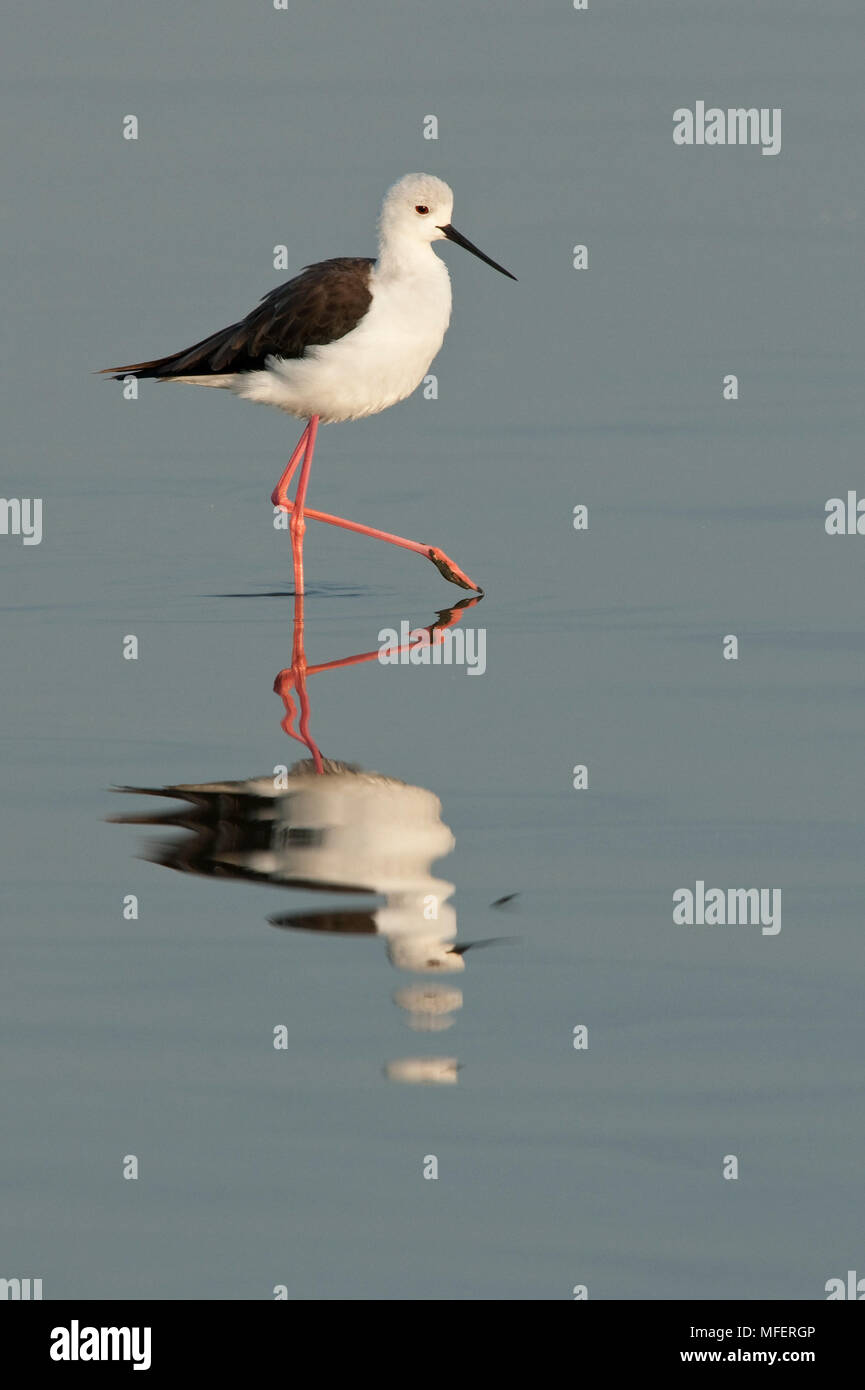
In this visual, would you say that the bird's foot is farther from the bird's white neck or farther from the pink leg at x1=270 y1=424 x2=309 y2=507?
the bird's white neck

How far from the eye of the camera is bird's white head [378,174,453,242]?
1391cm

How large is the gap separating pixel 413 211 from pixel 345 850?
5972mm

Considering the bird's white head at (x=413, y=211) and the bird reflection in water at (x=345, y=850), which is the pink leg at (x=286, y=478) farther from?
the bird reflection in water at (x=345, y=850)

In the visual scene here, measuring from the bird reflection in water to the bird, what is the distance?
3917 mm

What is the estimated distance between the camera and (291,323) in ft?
45.5

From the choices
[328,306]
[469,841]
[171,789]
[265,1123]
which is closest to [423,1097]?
[265,1123]

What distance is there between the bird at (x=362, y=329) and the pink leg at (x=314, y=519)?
0.01 meters

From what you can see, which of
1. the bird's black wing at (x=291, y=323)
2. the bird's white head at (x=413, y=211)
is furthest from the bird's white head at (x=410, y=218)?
the bird's black wing at (x=291, y=323)

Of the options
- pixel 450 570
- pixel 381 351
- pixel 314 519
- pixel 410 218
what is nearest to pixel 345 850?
pixel 450 570

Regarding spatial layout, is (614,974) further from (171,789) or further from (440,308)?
(440,308)

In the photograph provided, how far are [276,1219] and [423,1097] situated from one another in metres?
0.78

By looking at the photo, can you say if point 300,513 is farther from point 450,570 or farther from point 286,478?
point 450,570

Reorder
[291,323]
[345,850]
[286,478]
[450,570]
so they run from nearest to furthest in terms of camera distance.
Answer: [345,850], [450,570], [291,323], [286,478]

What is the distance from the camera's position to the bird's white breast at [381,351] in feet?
45.1
